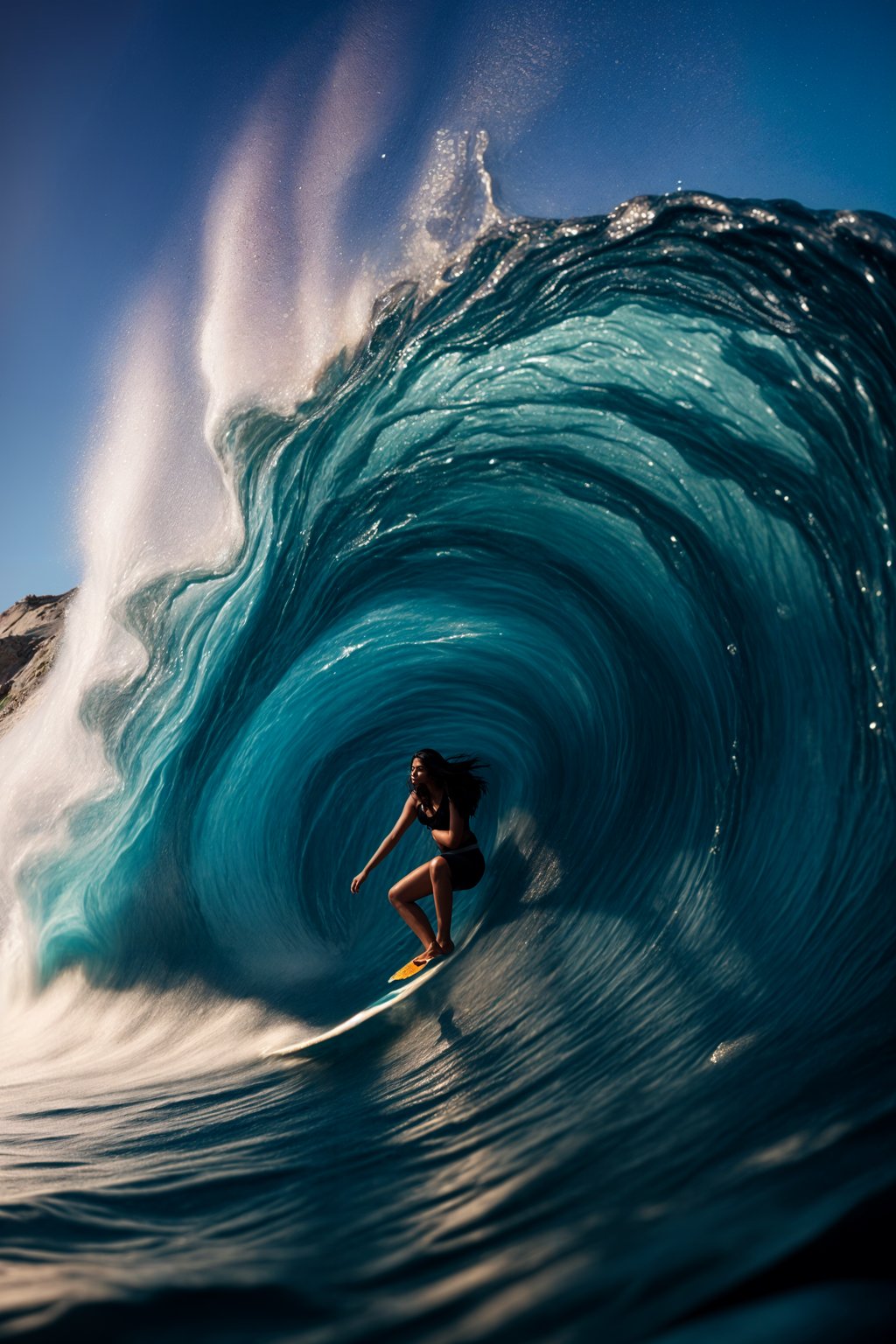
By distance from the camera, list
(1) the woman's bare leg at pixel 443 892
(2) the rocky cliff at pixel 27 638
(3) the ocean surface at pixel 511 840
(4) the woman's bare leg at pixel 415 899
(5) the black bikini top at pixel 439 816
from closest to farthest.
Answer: (3) the ocean surface at pixel 511 840
(1) the woman's bare leg at pixel 443 892
(4) the woman's bare leg at pixel 415 899
(5) the black bikini top at pixel 439 816
(2) the rocky cliff at pixel 27 638

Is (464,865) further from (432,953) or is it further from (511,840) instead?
(511,840)

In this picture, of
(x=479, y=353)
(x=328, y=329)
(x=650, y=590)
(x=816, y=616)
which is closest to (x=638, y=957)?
(x=816, y=616)

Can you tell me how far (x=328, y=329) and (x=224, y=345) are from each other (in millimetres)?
864

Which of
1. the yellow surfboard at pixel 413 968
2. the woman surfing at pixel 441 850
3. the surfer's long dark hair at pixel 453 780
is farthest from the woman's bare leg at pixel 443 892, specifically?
the surfer's long dark hair at pixel 453 780

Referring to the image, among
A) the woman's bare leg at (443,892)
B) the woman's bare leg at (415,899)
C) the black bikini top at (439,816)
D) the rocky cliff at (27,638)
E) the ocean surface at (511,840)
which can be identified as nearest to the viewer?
the ocean surface at (511,840)

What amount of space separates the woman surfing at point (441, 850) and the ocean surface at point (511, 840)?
0.36 m

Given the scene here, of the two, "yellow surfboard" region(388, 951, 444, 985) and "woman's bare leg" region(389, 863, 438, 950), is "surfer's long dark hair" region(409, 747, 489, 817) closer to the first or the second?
"woman's bare leg" region(389, 863, 438, 950)

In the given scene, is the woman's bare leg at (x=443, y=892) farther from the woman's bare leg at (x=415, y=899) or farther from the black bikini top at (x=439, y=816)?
the black bikini top at (x=439, y=816)

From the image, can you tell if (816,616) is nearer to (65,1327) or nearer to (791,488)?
(791,488)

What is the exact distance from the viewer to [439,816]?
585 centimetres

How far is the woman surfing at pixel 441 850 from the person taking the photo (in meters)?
Result: 5.64

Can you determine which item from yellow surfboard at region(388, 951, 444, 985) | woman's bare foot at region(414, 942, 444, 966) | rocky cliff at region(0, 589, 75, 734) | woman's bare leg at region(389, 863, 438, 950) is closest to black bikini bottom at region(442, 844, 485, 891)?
woman's bare leg at region(389, 863, 438, 950)

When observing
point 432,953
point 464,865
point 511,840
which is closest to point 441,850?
point 464,865

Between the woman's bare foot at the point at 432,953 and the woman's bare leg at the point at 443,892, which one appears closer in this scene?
the woman's bare leg at the point at 443,892
